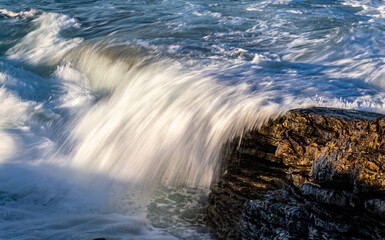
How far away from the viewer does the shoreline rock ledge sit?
125 inches

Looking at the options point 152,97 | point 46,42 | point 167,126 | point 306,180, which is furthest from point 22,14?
point 306,180

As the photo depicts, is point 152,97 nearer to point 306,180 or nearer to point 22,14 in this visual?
point 306,180

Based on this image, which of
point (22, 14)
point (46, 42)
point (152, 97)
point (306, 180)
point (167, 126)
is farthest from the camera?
point (22, 14)

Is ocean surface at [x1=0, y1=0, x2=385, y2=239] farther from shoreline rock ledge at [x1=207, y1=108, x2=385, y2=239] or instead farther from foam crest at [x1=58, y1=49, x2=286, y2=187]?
shoreline rock ledge at [x1=207, y1=108, x2=385, y2=239]

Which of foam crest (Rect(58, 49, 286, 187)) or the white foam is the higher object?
the white foam

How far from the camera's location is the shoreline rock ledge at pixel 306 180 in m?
3.16

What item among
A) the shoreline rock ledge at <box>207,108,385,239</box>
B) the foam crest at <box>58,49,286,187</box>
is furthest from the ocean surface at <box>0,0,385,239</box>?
the shoreline rock ledge at <box>207,108,385,239</box>

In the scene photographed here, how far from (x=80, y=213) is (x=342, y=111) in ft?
9.17

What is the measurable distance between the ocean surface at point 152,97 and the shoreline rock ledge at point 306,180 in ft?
0.89

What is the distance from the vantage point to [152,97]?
230 inches

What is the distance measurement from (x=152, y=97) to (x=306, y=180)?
2.82 metres

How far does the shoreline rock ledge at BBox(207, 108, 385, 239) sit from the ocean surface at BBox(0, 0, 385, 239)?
0.27m

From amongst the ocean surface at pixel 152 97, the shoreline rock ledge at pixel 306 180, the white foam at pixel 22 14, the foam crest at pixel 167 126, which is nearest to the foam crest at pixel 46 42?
the ocean surface at pixel 152 97

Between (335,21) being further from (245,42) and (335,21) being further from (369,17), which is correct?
(245,42)
